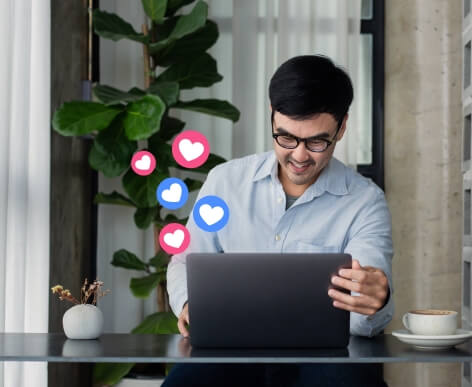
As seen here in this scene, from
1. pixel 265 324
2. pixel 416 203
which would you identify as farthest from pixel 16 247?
pixel 416 203

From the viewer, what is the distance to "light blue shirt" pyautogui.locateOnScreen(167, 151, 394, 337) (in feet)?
6.34

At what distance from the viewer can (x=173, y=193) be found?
1.60 meters

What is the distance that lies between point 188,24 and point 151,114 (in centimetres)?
48

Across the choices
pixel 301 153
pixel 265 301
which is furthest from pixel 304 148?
pixel 265 301

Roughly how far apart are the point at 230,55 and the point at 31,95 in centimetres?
138

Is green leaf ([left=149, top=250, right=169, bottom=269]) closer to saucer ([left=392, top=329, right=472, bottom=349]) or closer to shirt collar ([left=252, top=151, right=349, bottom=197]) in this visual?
shirt collar ([left=252, top=151, right=349, bottom=197])

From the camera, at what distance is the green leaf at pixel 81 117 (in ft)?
9.59

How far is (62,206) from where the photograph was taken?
3211 mm

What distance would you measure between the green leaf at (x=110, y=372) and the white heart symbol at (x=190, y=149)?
1.83 metres

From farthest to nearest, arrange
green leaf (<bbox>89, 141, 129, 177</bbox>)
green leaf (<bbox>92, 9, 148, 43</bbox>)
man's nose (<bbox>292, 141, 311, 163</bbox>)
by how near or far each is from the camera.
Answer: green leaf (<bbox>92, 9, 148, 43</bbox>) < green leaf (<bbox>89, 141, 129, 177</bbox>) < man's nose (<bbox>292, 141, 311, 163</bbox>)

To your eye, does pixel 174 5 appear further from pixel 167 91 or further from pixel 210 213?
pixel 210 213

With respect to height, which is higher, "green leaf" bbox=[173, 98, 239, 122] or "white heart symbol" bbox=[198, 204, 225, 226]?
"green leaf" bbox=[173, 98, 239, 122]

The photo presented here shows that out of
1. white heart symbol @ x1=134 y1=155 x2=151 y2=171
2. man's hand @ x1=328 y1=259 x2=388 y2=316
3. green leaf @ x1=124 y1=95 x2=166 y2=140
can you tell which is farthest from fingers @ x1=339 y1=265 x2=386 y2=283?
green leaf @ x1=124 y1=95 x2=166 y2=140

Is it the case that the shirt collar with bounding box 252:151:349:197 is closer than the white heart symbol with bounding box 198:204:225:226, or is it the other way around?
the white heart symbol with bounding box 198:204:225:226
